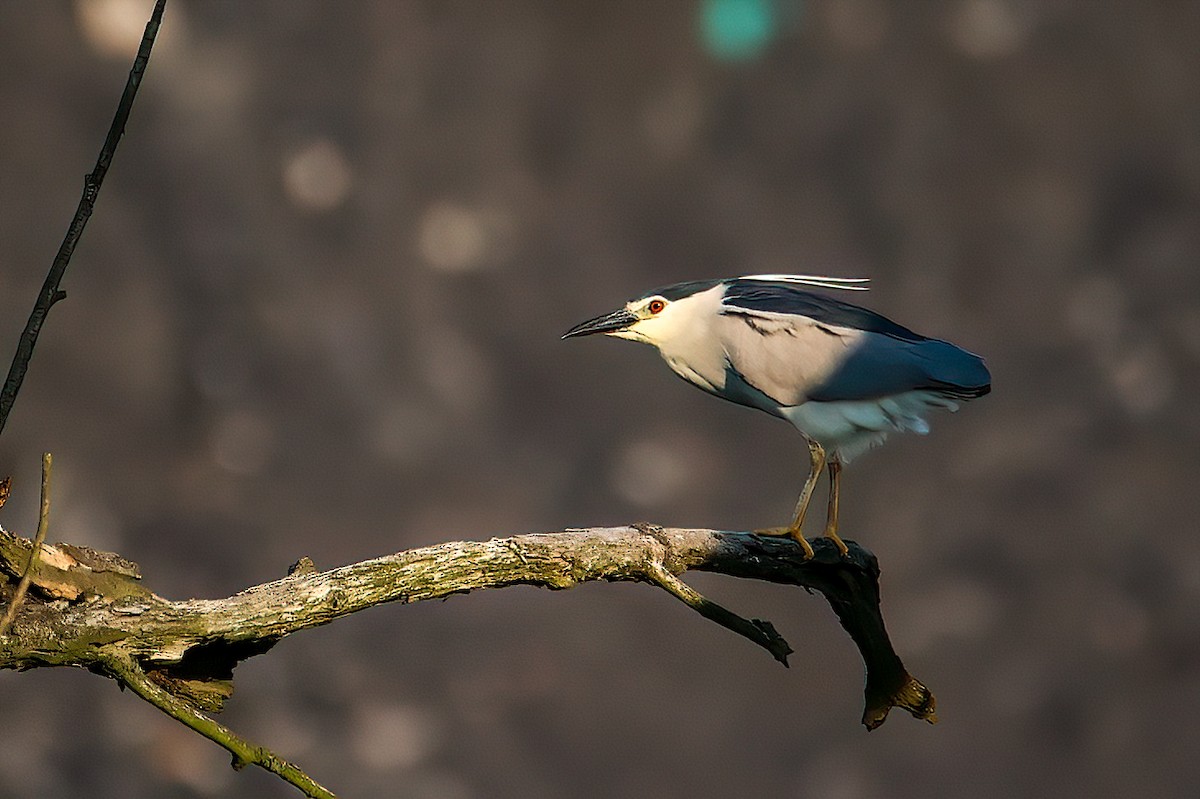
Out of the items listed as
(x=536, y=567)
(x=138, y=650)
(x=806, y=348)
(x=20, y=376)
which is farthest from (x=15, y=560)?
(x=806, y=348)

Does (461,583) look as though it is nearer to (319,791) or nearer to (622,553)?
(622,553)

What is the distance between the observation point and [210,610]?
149 centimetres

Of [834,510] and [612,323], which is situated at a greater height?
[612,323]

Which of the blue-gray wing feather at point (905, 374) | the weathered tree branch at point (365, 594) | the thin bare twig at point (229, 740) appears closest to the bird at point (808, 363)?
the blue-gray wing feather at point (905, 374)

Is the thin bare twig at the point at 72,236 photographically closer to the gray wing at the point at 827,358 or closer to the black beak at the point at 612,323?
the black beak at the point at 612,323

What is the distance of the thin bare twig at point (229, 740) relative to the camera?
4.45 feet

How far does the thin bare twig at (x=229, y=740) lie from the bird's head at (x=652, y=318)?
34.4 inches

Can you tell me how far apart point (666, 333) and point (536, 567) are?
0.51 meters

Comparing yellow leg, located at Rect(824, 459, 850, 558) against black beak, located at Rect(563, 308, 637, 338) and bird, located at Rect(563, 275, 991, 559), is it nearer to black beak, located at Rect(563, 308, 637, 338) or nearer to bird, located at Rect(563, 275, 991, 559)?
bird, located at Rect(563, 275, 991, 559)

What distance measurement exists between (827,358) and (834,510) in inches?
9.6

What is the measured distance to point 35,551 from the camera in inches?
51.3

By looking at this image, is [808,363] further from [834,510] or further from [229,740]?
[229,740]

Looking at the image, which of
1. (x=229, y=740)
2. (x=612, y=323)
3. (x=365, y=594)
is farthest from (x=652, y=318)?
(x=229, y=740)

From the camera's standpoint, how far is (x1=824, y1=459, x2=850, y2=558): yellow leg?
1942 mm
